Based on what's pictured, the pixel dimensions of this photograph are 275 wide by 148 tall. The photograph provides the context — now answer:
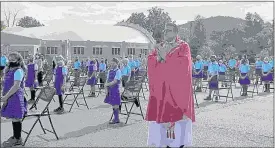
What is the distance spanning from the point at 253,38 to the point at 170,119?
79.8 m

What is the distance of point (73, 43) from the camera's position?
55.8 m

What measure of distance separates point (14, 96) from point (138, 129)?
3.02m

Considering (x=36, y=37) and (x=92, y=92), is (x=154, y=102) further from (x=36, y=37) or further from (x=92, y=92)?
(x=36, y=37)

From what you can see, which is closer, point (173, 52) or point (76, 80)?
point (173, 52)

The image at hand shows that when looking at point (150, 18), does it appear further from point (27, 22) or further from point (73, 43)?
point (73, 43)

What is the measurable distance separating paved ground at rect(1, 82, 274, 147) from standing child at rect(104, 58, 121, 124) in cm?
51

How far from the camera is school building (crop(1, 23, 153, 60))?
54.5 metres

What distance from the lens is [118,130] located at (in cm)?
862

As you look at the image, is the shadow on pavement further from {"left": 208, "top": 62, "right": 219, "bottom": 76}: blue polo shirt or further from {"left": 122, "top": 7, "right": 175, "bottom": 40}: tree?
{"left": 122, "top": 7, "right": 175, "bottom": 40}: tree

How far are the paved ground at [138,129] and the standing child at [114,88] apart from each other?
1.66 ft

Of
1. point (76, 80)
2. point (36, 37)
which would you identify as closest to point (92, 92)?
point (76, 80)

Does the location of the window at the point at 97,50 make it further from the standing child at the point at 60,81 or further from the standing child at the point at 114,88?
the standing child at the point at 114,88

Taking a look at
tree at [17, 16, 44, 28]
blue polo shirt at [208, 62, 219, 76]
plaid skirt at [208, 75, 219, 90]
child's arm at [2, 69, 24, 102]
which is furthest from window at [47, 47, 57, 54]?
tree at [17, 16, 44, 28]

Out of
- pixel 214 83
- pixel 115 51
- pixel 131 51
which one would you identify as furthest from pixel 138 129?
pixel 131 51
